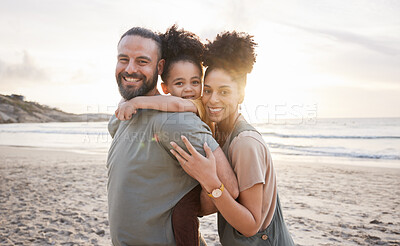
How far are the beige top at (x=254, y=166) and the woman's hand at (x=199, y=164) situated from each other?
0.23 metres

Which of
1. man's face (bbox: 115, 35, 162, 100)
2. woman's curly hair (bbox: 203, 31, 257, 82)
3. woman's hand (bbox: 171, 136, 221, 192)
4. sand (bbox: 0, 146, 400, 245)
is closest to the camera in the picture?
woman's hand (bbox: 171, 136, 221, 192)

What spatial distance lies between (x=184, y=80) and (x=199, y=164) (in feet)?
4.20

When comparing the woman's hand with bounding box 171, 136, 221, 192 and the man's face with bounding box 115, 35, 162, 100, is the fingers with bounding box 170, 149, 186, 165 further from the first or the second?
the man's face with bounding box 115, 35, 162, 100

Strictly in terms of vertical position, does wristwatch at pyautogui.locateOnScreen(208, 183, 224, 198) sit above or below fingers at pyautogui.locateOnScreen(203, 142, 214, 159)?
below

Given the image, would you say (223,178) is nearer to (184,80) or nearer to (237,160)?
(237,160)

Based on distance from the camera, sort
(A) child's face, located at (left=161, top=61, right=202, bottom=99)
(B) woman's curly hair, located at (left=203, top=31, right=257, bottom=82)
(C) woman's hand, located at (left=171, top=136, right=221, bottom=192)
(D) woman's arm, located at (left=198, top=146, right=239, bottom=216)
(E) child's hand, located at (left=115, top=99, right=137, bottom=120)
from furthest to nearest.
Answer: (A) child's face, located at (left=161, top=61, right=202, bottom=99) < (B) woman's curly hair, located at (left=203, top=31, right=257, bottom=82) < (E) child's hand, located at (left=115, top=99, right=137, bottom=120) < (D) woman's arm, located at (left=198, top=146, right=239, bottom=216) < (C) woman's hand, located at (left=171, top=136, right=221, bottom=192)

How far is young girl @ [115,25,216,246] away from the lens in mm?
1923

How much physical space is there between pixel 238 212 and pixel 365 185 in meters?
8.61

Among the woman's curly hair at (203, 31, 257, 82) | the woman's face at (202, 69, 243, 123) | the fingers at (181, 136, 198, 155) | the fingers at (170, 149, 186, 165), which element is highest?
the woman's curly hair at (203, 31, 257, 82)

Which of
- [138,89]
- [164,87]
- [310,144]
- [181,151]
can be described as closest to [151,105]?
[138,89]

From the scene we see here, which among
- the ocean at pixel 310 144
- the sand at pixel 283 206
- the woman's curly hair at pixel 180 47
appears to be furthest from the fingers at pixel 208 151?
the ocean at pixel 310 144

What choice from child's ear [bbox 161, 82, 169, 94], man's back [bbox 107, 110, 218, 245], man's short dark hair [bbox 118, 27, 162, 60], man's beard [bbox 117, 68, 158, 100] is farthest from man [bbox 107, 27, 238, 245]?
child's ear [bbox 161, 82, 169, 94]

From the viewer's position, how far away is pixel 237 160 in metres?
2.09

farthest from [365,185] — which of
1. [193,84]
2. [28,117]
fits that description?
[28,117]
